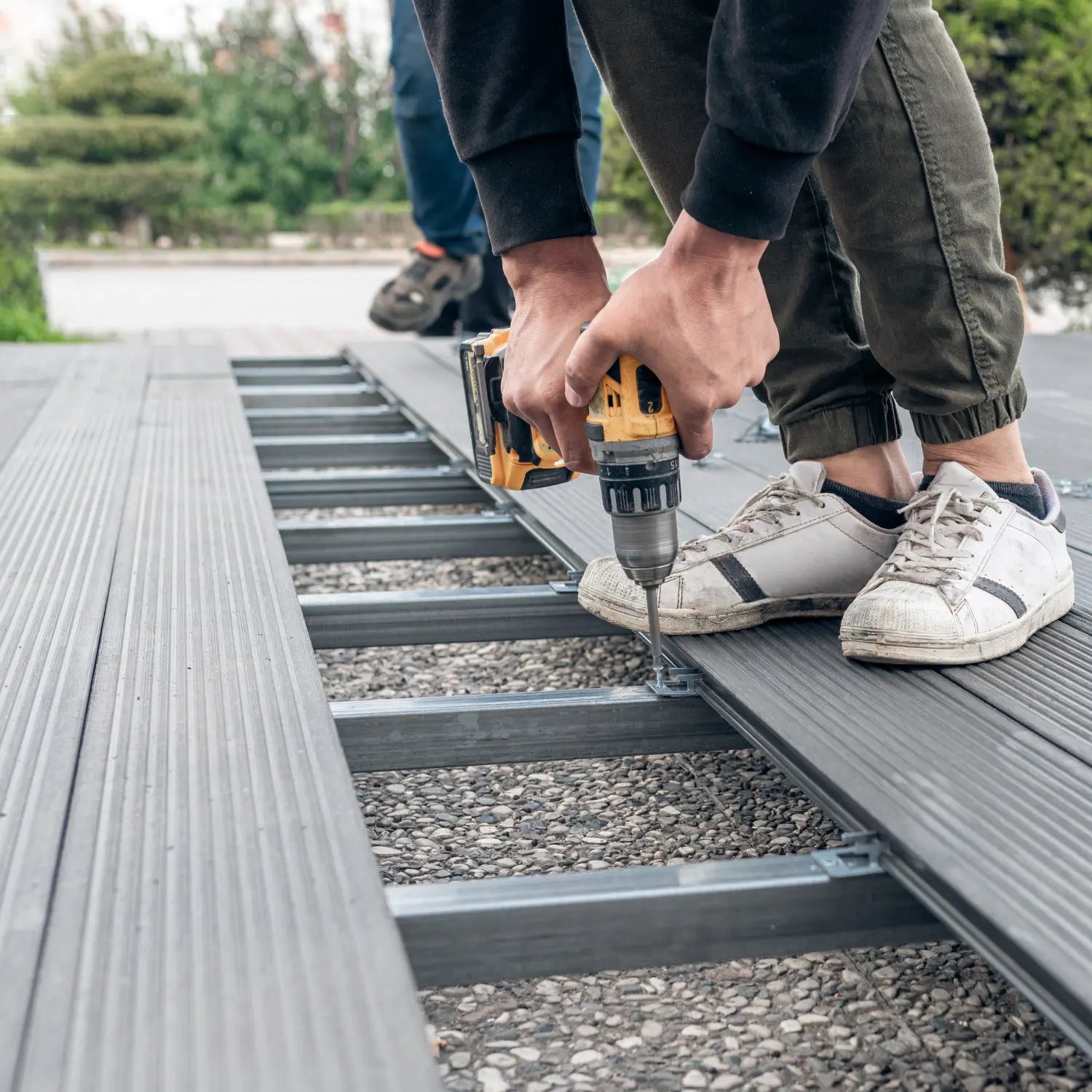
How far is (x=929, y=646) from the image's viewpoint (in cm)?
140

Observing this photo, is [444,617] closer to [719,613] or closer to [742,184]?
[719,613]

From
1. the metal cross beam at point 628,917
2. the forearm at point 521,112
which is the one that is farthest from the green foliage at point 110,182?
the metal cross beam at point 628,917

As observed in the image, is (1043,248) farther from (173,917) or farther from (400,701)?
(173,917)

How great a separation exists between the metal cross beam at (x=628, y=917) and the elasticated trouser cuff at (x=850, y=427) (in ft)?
2.43

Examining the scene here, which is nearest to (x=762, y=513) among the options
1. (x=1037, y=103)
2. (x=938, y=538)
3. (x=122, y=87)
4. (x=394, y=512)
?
(x=938, y=538)

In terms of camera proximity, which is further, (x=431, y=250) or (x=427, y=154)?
(x=431, y=250)

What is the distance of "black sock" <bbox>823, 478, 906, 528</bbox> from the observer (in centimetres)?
166

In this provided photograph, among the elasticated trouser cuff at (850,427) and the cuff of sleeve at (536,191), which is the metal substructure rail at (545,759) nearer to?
the elasticated trouser cuff at (850,427)

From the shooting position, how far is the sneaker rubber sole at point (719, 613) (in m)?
1.57

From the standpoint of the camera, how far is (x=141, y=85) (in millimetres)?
16781

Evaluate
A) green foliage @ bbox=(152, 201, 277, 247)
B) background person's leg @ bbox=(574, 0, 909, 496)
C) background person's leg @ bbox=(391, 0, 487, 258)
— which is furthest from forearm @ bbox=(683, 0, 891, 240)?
green foliage @ bbox=(152, 201, 277, 247)

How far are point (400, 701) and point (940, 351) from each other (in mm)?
752

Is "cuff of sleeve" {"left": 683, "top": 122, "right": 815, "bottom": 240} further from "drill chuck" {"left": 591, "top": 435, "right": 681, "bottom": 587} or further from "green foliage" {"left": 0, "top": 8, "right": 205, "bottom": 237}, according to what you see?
"green foliage" {"left": 0, "top": 8, "right": 205, "bottom": 237}

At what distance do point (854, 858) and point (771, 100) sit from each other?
65 cm
